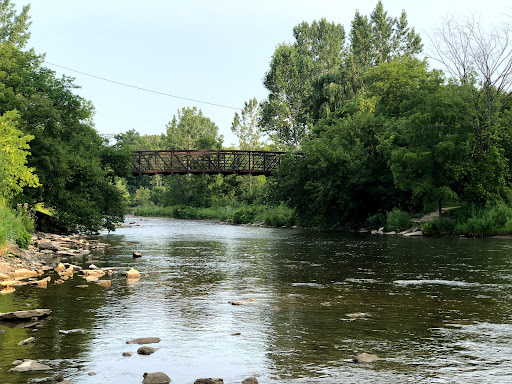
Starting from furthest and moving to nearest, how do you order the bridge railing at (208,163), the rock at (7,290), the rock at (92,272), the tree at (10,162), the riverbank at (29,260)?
the bridge railing at (208,163) → the tree at (10,162) → the rock at (92,272) → the riverbank at (29,260) → the rock at (7,290)

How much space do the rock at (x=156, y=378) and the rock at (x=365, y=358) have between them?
2.94 m

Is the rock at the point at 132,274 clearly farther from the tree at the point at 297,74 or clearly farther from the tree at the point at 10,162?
the tree at the point at 297,74

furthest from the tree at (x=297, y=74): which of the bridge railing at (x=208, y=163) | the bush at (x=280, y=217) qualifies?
the bush at (x=280, y=217)

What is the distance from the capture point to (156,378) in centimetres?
816

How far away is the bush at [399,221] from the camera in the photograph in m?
44.8

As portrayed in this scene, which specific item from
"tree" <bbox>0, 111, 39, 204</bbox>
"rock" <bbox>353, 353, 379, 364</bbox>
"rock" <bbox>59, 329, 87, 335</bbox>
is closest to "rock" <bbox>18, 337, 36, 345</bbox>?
"rock" <bbox>59, 329, 87, 335</bbox>

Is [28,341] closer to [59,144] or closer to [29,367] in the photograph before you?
[29,367]

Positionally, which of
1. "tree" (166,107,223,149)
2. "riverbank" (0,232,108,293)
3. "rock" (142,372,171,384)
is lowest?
"rock" (142,372,171,384)

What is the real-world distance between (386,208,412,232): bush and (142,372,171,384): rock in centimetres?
3850

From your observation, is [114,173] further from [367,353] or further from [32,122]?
[367,353]

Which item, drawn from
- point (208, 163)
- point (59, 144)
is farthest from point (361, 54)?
point (59, 144)

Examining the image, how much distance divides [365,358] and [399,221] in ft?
121

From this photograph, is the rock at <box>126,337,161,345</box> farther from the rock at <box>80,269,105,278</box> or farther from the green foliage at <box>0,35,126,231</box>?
the green foliage at <box>0,35,126,231</box>

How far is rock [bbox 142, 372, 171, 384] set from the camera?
809 centimetres
